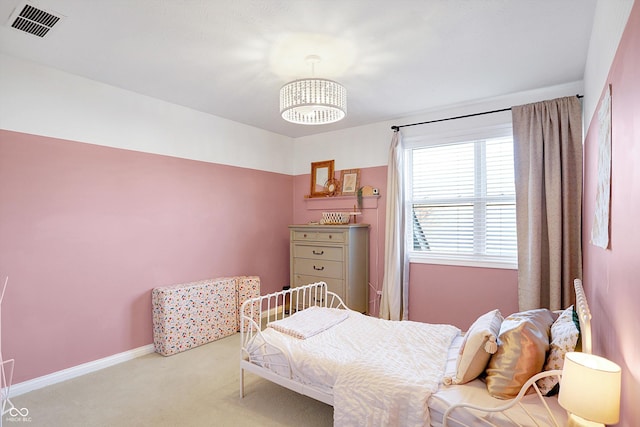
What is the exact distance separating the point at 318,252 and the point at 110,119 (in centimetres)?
261

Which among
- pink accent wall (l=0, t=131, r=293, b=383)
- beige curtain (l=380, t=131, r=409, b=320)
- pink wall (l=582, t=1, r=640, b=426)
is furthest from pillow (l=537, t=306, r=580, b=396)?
pink accent wall (l=0, t=131, r=293, b=383)

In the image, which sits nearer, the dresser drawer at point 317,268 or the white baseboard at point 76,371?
the white baseboard at point 76,371

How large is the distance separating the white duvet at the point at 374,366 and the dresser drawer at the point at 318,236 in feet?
4.68

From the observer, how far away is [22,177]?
2.67 m

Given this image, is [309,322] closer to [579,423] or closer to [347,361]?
[347,361]

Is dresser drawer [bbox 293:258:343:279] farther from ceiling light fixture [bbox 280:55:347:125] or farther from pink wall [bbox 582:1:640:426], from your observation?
pink wall [bbox 582:1:640:426]

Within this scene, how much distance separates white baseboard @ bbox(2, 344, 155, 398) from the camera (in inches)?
103

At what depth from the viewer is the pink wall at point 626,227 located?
104cm

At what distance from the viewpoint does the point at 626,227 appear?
46.6 inches

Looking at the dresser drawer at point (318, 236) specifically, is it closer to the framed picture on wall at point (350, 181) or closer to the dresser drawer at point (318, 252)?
the dresser drawer at point (318, 252)

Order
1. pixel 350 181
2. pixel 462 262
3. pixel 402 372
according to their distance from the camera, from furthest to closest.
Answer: pixel 350 181
pixel 462 262
pixel 402 372

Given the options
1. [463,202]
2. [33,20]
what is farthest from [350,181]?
[33,20]

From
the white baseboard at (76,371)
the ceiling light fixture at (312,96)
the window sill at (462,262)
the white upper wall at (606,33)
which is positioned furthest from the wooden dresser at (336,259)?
the white upper wall at (606,33)

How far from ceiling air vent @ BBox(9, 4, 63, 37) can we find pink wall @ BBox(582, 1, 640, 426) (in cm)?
290
